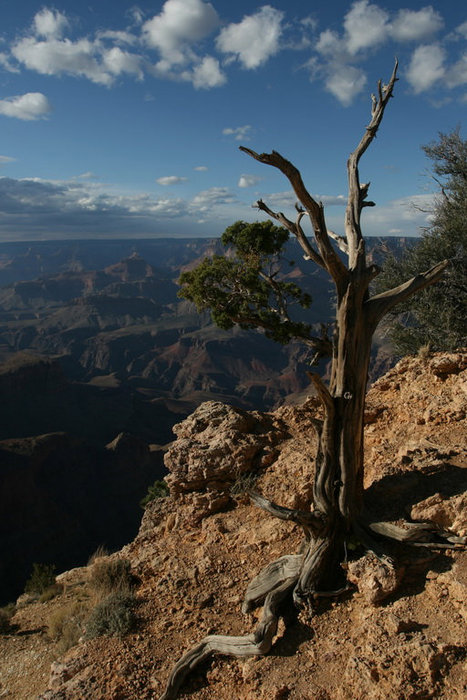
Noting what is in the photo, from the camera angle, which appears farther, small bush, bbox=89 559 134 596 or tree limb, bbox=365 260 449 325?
small bush, bbox=89 559 134 596

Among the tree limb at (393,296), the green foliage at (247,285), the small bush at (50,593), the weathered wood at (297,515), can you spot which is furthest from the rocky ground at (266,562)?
the tree limb at (393,296)

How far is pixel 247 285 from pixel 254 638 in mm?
6371

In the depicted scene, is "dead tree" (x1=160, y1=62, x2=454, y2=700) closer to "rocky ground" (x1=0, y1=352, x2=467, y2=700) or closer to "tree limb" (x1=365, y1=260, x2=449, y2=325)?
"tree limb" (x1=365, y1=260, x2=449, y2=325)

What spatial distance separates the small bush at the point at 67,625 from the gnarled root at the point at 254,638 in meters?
2.66

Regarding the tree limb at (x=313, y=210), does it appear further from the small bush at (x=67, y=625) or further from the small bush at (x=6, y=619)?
the small bush at (x=6, y=619)

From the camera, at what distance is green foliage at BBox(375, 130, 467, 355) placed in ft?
40.4

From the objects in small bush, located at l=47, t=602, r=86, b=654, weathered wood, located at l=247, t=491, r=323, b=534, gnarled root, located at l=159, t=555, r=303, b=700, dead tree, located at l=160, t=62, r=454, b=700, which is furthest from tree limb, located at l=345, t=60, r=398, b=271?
small bush, located at l=47, t=602, r=86, b=654

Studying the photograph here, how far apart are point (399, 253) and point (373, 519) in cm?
1207

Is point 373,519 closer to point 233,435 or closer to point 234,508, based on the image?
point 234,508

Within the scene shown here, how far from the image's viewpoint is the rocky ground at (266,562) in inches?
197

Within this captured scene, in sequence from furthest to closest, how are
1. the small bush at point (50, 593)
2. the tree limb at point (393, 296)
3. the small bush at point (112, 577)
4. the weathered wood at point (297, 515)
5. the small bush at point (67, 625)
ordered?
the small bush at point (50, 593)
the small bush at point (112, 577)
the small bush at point (67, 625)
the tree limb at point (393, 296)
the weathered wood at point (297, 515)

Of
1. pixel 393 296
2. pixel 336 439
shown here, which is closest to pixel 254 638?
pixel 336 439

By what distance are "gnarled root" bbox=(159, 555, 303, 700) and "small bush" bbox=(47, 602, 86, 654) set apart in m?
2.66

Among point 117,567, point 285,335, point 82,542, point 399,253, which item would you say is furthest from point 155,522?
point 82,542
